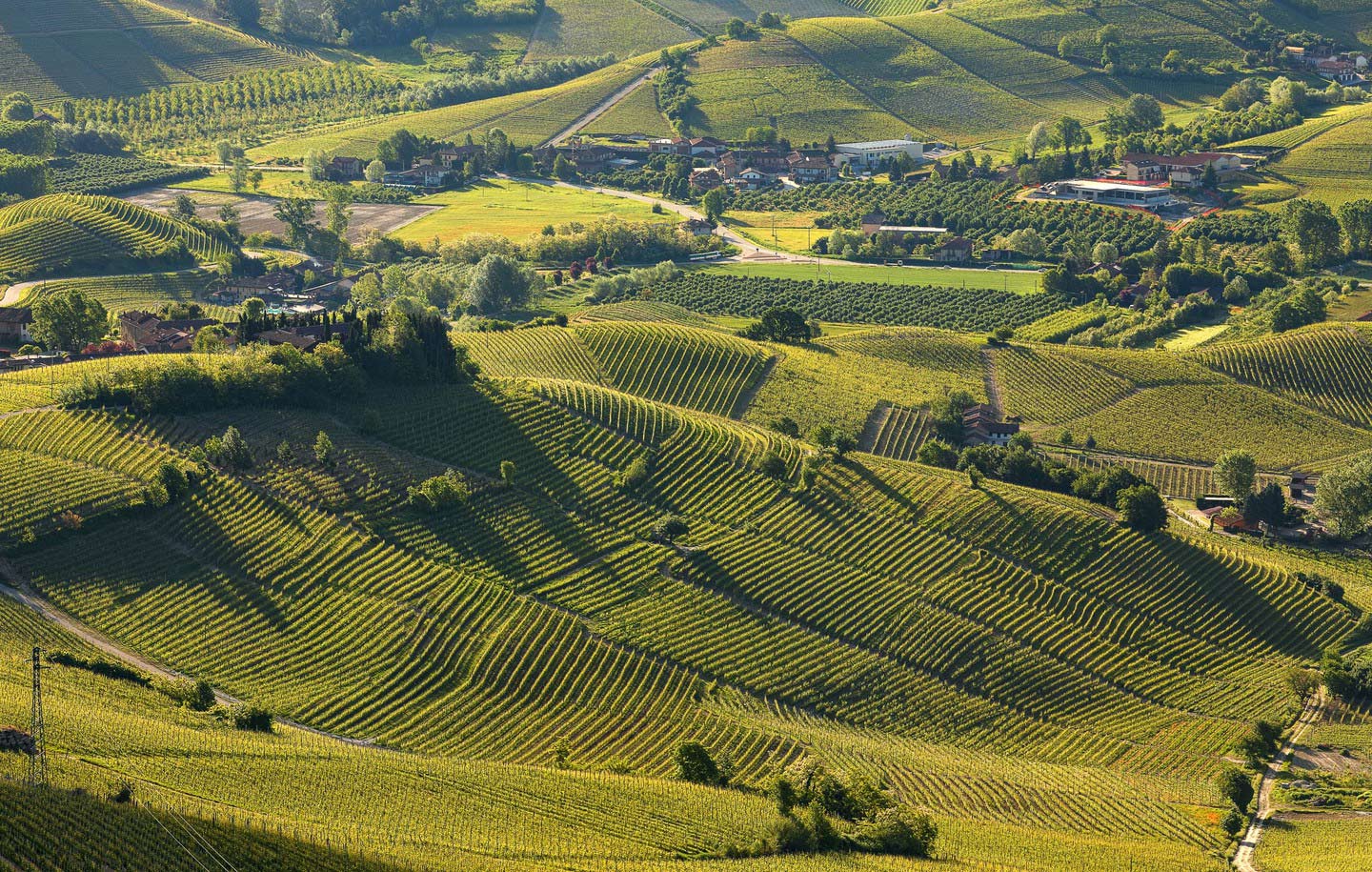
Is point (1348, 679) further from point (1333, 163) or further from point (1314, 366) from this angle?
point (1333, 163)

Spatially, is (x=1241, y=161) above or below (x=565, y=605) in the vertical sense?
above

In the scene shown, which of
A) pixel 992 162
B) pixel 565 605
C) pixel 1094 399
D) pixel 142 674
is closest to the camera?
pixel 142 674

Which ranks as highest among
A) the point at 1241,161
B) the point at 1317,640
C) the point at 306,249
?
the point at 1241,161

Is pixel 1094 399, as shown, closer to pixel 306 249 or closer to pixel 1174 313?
pixel 1174 313

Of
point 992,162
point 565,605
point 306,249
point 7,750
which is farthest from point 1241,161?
point 7,750

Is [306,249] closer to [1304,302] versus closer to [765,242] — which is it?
[765,242]

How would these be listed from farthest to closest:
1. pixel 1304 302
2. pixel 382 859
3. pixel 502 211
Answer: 1. pixel 502 211
2. pixel 1304 302
3. pixel 382 859

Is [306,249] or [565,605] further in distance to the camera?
[306,249]
